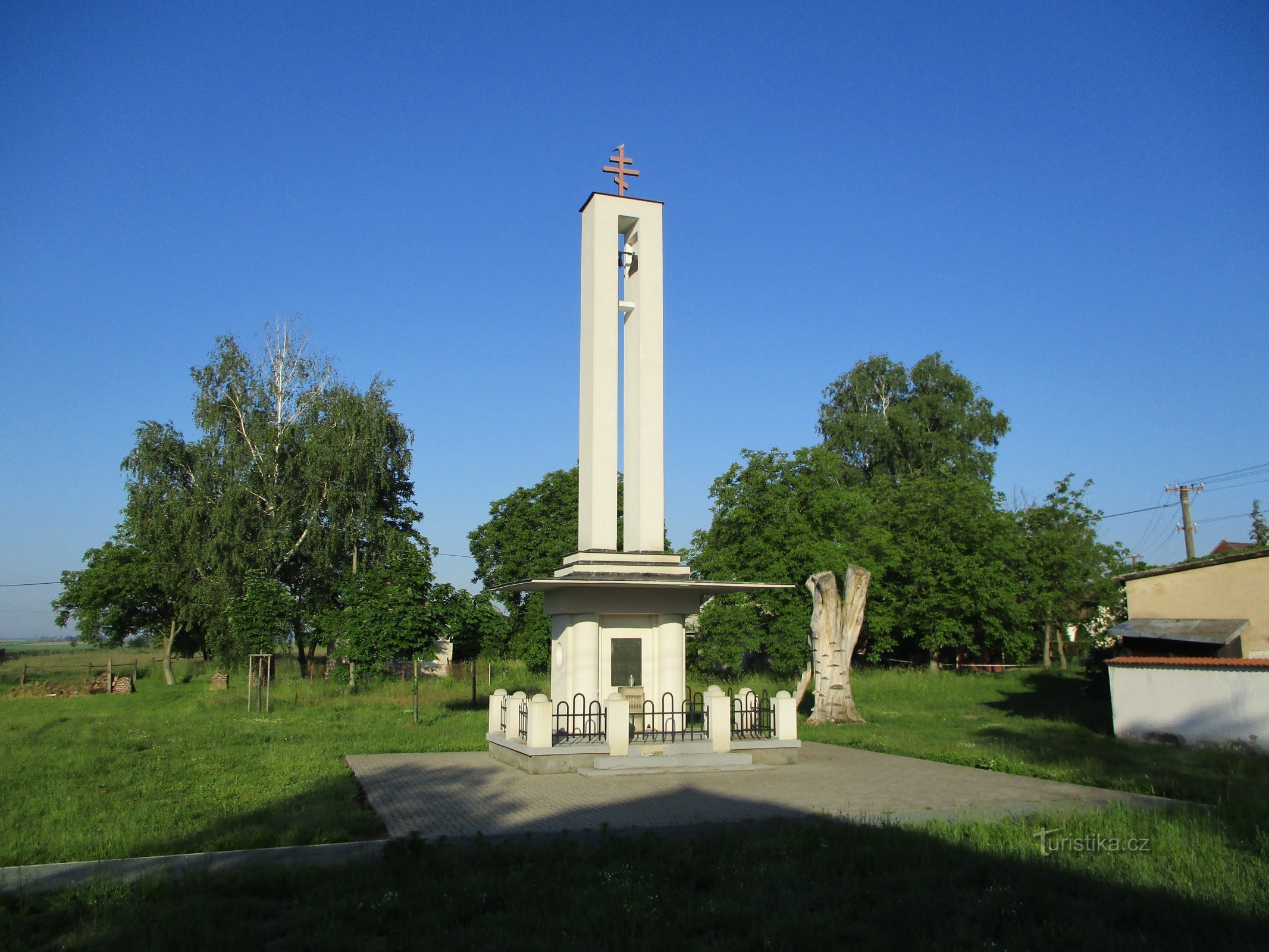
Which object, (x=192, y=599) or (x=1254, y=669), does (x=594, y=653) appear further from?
(x=192, y=599)

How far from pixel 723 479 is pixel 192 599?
21.0 metres

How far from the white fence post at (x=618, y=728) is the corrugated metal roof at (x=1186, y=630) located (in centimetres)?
1111

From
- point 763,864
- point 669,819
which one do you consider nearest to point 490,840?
point 669,819

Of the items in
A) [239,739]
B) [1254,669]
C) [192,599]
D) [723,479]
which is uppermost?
[723,479]

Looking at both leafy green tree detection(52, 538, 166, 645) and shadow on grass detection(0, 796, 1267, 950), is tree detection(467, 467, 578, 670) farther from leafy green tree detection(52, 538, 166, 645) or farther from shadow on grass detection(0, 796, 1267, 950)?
shadow on grass detection(0, 796, 1267, 950)

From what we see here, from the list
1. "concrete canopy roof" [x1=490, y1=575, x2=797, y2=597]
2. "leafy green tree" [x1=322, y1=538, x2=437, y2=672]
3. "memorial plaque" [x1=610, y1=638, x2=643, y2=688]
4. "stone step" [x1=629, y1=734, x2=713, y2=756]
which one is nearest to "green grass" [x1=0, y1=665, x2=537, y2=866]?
"leafy green tree" [x1=322, y1=538, x2=437, y2=672]

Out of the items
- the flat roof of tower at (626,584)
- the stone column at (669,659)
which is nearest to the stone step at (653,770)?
the stone column at (669,659)

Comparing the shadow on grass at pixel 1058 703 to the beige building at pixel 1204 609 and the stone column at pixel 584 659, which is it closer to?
the beige building at pixel 1204 609

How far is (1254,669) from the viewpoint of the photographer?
14.9m

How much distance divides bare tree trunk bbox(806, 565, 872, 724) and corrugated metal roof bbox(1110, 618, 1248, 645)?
18.0 ft

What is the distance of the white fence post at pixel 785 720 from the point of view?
15125 millimetres

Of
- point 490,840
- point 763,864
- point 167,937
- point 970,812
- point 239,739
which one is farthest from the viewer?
point 239,739

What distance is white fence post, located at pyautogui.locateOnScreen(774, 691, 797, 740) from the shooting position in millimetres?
15125

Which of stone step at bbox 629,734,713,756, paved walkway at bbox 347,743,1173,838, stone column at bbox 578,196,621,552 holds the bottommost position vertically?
paved walkway at bbox 347,743,1173,838
